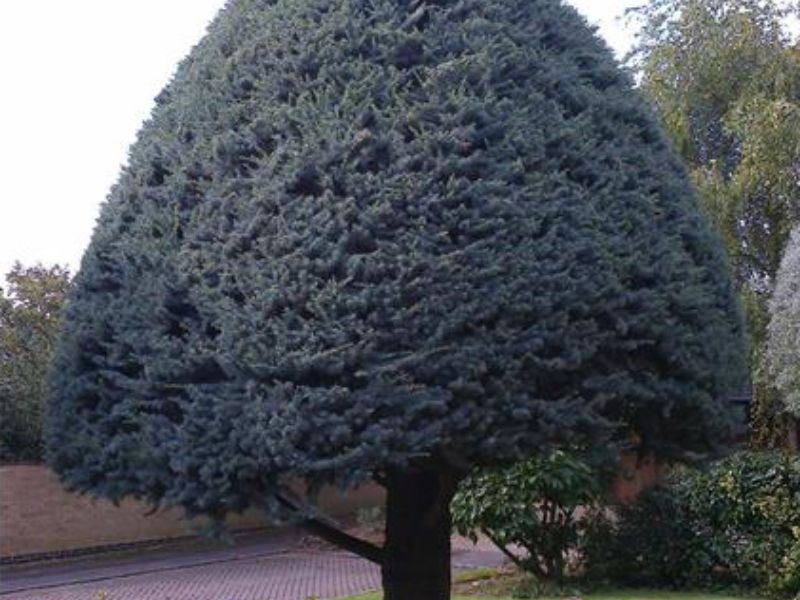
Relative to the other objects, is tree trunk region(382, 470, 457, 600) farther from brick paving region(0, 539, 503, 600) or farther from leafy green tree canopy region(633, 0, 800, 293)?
leafy green tree canopy region(633, 0, 800, 293)

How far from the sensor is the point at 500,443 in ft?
14.7

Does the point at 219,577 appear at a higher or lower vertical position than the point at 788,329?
lower

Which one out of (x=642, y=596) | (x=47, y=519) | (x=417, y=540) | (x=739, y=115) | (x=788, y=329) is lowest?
(x=642, y=596)

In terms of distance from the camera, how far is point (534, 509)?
1402 cm

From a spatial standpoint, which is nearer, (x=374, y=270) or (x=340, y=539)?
(x=374, y=270)

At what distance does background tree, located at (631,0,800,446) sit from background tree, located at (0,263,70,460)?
10.3 metres

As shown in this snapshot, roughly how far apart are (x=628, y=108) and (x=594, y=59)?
28cm

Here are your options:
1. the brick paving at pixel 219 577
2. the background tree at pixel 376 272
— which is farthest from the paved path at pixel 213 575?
the background tree at pixel 376 272

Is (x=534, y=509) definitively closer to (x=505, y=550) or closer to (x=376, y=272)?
(x=505, y=550)

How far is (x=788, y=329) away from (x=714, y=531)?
261 centimetres

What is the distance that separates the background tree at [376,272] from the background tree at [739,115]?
41.8ft

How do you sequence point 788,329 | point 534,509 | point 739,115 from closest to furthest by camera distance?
point 534,509, point 788,329, point 739,115

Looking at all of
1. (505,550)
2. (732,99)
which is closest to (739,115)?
(732,99)

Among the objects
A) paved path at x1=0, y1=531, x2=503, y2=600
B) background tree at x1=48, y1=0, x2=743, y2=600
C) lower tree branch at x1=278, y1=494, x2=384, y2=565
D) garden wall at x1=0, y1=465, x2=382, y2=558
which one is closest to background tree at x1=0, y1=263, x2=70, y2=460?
garden wall at x1=0, y1=465, x2=382, y2=558
